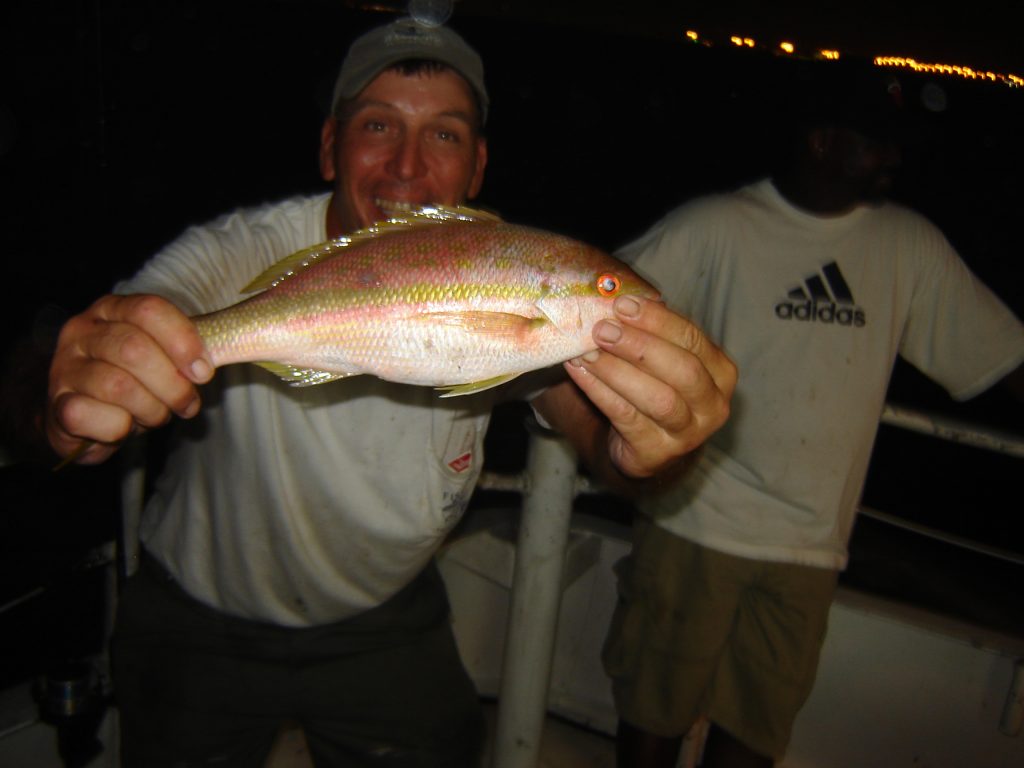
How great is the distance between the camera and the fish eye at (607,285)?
183cm

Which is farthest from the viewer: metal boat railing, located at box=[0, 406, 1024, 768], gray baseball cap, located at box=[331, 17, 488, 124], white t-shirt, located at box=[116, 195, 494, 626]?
metal boat railing, located at box=[0, 406, 1024, 768]

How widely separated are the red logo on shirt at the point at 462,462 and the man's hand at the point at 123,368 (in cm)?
110

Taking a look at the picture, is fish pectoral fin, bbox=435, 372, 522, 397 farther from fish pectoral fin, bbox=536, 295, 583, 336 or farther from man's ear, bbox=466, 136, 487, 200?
man's ear, bbox=466, 136, 487, 200

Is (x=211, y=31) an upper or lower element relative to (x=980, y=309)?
upper

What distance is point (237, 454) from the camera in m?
2.37

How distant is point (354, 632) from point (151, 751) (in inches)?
30.4

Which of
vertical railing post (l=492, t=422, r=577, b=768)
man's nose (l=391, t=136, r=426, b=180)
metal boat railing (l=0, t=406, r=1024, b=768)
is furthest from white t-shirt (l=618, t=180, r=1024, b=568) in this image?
man's nose (l=391, t=136, r=426, b=180)

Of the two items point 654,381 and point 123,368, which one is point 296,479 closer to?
point 123,368

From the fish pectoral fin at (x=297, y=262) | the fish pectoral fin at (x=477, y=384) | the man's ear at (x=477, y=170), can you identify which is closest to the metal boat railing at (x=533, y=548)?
the fish pectoral fin at (x=477, y=384)

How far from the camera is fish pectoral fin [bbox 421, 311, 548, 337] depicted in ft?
5.86

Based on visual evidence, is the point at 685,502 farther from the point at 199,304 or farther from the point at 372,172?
the point at 199,304

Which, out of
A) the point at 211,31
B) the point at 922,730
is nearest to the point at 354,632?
the point at 922,730

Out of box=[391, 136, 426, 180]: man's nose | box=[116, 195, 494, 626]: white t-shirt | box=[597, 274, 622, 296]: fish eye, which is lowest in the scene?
box=[116, 195, 494, 626]: white t-shirt

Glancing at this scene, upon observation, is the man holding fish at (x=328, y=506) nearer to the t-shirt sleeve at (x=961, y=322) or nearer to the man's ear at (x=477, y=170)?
the man's ear at (x=477, y=170)
